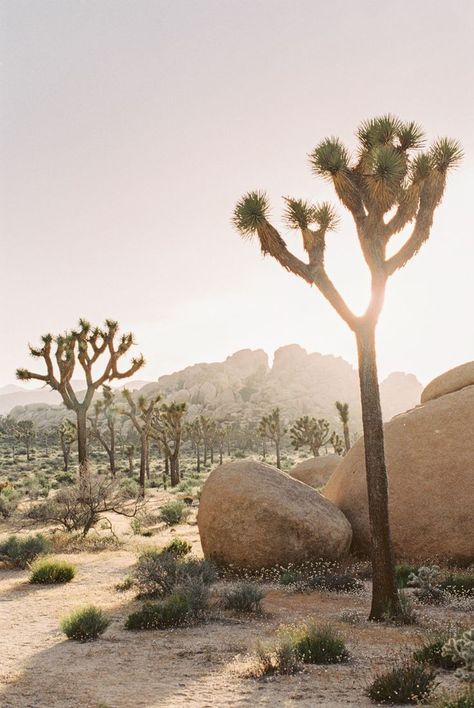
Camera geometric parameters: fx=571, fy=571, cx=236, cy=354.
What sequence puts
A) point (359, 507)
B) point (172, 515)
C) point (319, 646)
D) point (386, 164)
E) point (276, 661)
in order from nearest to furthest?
point (276, 661) → point (319, 646) → point (386, 164) → point (359, 507) → point (172, 515)

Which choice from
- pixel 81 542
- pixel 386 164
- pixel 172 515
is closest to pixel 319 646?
pixel 386 164

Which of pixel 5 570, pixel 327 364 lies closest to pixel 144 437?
pixel 5 570

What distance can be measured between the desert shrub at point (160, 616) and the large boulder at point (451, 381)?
351 inches

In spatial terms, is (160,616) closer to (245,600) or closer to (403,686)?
(245,600)

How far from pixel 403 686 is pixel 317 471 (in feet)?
58.0

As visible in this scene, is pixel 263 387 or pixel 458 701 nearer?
pixel 458 701

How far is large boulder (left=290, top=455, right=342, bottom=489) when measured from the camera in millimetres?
22172

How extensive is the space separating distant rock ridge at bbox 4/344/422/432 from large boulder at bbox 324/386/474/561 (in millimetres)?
83180

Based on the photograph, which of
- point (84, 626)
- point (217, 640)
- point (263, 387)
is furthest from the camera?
point (263, 387)

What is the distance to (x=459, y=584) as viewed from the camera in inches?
368

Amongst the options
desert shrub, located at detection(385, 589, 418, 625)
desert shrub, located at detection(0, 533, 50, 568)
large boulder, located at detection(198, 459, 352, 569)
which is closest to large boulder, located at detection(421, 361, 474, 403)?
large boulder, located at detection(198, 459, 352, 569)

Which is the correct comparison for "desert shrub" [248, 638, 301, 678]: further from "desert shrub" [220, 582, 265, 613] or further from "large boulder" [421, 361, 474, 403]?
"large boulder" [421, 361, 474, 403]

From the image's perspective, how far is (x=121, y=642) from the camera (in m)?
7.17

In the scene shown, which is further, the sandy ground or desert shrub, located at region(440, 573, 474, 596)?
desert shrub, located at region(440, 573, 474, 596)
